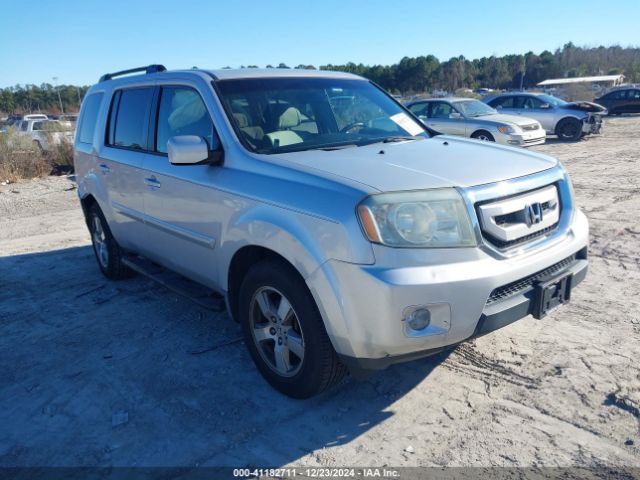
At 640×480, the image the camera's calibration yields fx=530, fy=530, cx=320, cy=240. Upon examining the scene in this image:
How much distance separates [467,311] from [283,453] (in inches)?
48.4

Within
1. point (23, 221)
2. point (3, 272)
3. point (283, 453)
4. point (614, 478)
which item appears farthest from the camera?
point (23, 221)

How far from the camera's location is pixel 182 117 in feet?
13.1

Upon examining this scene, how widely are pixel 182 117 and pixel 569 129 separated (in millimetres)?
16848

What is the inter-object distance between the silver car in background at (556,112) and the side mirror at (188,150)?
16338mm

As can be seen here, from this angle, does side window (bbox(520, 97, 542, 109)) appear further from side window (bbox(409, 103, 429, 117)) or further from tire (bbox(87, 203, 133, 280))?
tire (bbox(87, 203, 133, 280))

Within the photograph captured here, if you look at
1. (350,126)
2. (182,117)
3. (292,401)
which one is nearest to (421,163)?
(350,126)

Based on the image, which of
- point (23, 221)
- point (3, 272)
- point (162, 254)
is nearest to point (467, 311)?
point (162, 254)

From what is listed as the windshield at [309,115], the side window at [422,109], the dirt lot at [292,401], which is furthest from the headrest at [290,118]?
the side window at [422,109]

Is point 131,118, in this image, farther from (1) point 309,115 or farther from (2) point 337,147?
(2) point 337,147

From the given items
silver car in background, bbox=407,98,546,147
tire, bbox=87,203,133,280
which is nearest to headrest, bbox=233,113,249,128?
tire, bbox=87,203,133,280

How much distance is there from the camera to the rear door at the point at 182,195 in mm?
3592

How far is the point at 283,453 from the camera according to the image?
282 centimetres

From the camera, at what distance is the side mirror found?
3297mm

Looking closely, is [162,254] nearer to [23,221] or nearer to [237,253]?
[237,253]
